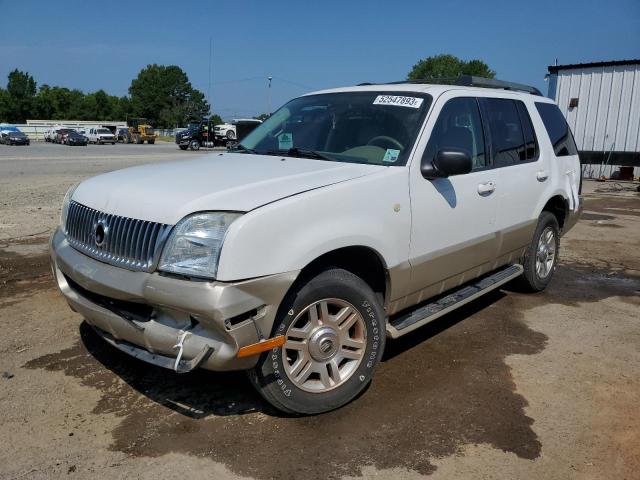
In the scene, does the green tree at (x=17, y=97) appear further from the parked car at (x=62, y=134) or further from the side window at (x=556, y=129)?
the side window at (x=556, y=129)

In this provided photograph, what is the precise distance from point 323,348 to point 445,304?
1.34 meters

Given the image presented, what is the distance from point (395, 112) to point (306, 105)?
2.98 ft

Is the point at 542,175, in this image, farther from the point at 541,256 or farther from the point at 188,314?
the point at 188,314

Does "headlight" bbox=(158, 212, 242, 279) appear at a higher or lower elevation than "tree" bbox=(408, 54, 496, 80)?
lower

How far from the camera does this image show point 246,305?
2654 mm

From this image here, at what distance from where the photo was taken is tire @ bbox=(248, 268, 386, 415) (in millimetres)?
2961

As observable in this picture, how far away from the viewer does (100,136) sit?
186ft

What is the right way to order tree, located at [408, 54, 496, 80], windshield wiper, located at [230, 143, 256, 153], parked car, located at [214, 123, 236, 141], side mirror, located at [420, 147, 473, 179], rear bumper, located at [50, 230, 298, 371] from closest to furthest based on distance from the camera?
rear bumper, located at [50, 230, 298, 371] → side mirror, located at [420, 147, 473, 179] → windshield wiper, located at [230, 143, 256, 153] → parked car, located at [214, 123, 236, 141] → tree, located at [408, 54, 496, 80]

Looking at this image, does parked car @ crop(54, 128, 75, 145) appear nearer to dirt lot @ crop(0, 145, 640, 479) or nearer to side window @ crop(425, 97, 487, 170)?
dirt lot @ crop(0, 145, 640, 479)

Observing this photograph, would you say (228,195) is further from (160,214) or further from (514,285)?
(514,285)

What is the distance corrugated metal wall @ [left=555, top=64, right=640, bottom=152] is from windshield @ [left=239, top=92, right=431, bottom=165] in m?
16.6

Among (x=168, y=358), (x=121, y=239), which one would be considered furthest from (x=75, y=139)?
(x=168, y=358)

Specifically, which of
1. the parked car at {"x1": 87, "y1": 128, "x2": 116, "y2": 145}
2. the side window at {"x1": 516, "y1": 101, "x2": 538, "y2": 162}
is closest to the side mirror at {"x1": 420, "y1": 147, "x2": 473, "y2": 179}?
the side window at {"x1": 516, "y1": 101, "x2": 538, "y2": 162}

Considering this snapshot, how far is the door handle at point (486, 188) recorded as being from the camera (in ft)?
13.8
